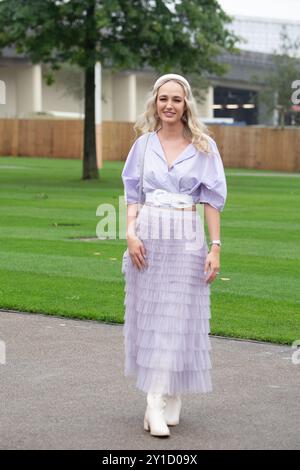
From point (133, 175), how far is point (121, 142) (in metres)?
51.1

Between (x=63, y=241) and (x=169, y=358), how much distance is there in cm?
1052

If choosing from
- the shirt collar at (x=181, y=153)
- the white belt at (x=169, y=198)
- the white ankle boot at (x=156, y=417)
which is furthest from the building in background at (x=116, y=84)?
the white ankle boot at (x=156, y=417)

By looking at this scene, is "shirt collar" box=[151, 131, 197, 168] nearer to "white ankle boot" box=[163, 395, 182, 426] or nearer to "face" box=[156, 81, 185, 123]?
"face" box=[156, 81, 185, 123]

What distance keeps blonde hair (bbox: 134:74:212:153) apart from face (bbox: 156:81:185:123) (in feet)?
0.10

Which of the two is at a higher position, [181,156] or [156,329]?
[181,156]

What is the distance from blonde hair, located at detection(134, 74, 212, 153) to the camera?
6.67 meters

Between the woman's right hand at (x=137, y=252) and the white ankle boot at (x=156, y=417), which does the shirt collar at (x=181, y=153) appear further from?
the white ankle boot at (x=156, y=417)

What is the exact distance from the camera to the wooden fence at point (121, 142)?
169ft

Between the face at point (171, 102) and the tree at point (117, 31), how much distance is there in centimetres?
2637

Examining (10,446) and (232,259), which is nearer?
(10,446)

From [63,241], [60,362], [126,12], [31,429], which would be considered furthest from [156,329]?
[126,12]

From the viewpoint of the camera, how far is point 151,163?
6688 mm

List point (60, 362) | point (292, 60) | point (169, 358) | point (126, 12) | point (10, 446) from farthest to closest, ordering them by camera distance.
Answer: point (292, 60) < point (126, 12) < point (60, 362) < point (169, 358) < point (10, 446)

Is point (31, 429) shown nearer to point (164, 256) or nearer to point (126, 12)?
point (164, 256)
